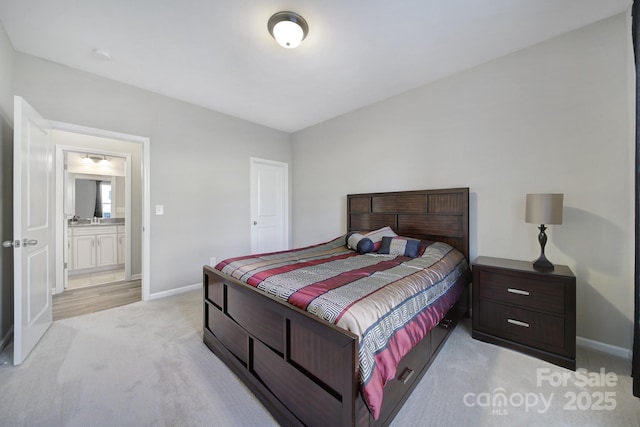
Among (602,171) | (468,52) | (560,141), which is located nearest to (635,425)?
(602,171)

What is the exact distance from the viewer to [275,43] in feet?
7.02

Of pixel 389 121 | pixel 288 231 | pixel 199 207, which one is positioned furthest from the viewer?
pixel 288 231

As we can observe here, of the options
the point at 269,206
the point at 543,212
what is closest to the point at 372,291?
the point at 543,212

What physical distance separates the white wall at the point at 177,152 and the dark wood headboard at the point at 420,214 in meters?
1.95

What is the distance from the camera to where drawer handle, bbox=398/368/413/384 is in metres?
1.34

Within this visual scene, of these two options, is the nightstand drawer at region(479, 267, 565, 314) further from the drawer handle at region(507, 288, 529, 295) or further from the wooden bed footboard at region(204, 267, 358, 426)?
the wooden bed footboard at region(204, 267, 358, 426)

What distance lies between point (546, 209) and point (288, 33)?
2.44m

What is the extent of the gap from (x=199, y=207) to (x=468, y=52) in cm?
367

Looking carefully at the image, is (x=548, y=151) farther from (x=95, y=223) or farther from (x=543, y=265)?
(x=95, y=223)

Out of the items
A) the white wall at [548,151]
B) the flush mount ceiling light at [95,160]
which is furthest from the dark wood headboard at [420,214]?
the flush mount ceiling light at [95,160]

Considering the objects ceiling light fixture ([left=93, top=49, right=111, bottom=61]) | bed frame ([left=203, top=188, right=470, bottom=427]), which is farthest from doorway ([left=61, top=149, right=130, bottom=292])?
bed frame ([left=203, top=188, right=470, bottom=427])

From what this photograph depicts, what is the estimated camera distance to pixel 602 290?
194 cm

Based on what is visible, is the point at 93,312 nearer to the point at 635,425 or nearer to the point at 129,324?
the point at 129,324

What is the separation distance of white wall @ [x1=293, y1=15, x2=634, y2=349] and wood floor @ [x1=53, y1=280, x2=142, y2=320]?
3.78 metres
